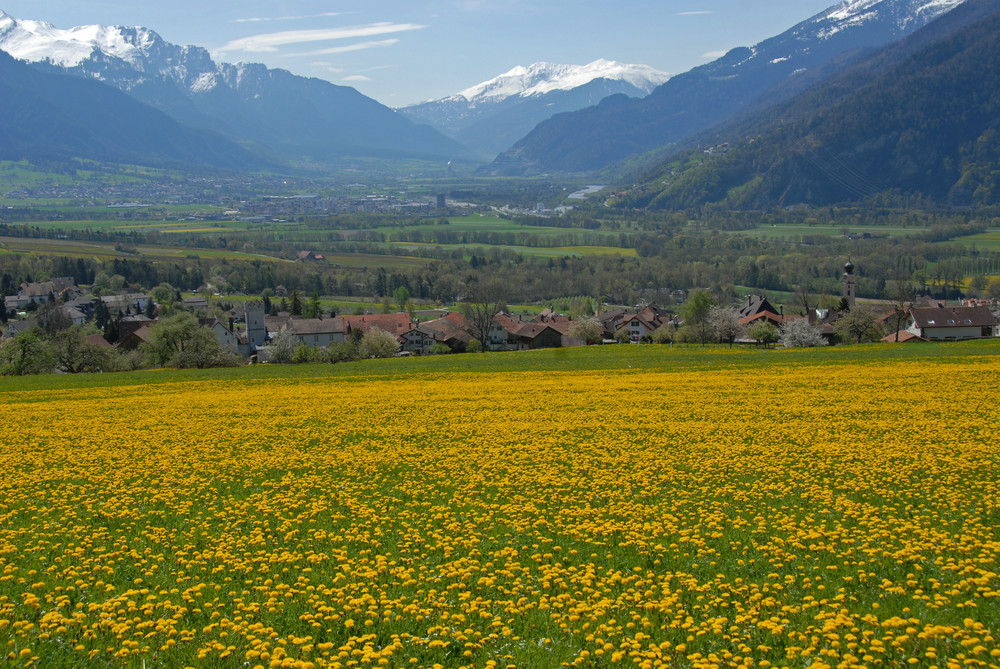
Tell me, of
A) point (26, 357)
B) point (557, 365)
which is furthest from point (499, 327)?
point (26, 357)

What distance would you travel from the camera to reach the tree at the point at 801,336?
80.4 metres

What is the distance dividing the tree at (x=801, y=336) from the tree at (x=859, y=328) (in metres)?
2.41

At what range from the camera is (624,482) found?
1672 centimetres

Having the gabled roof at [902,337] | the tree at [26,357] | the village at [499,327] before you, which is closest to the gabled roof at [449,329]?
the village at [499,327]

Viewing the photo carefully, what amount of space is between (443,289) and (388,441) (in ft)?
437

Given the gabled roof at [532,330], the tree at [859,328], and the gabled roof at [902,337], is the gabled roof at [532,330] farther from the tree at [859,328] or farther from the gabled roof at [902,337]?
the gabled roof at [902,337]

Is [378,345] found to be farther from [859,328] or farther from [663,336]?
[859,328]

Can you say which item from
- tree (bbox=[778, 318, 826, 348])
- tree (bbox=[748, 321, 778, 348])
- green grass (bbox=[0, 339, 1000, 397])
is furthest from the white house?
green grass (bbox=[0, 339, 1000, 397])

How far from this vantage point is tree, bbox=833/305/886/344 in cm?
8194

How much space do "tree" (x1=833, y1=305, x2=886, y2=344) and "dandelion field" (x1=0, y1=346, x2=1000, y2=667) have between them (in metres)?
59.0

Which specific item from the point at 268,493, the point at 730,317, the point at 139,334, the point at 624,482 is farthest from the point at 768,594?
the point at 139,334

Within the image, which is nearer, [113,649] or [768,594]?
[113,649]

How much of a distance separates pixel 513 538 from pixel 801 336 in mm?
75324

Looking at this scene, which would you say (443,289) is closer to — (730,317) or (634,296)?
(634,296)
